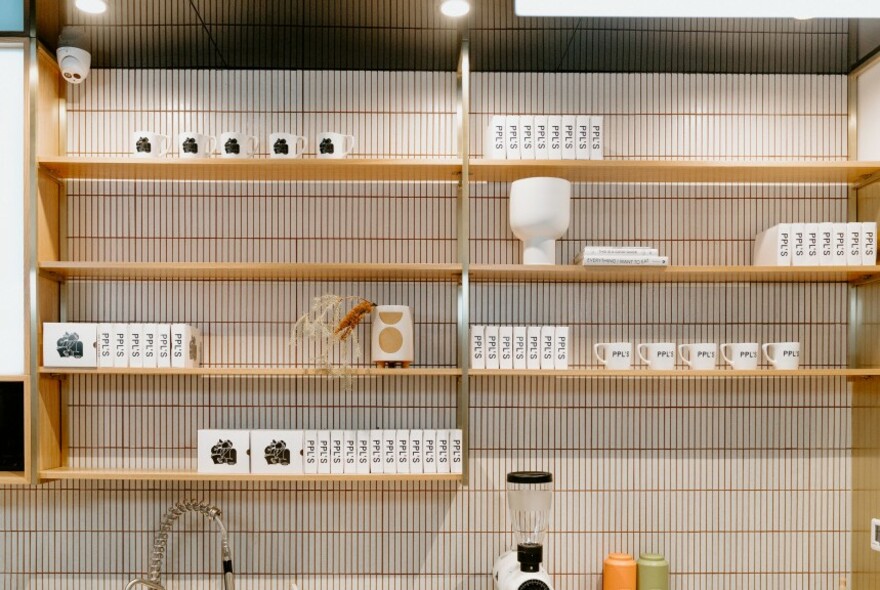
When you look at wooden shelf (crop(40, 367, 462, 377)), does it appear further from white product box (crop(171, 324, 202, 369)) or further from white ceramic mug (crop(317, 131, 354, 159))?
white ceramic mug (crop(317, 131, 354, 159))

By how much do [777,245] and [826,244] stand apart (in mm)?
147

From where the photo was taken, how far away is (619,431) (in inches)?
115

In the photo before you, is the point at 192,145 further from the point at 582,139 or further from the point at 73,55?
the point at 582,139

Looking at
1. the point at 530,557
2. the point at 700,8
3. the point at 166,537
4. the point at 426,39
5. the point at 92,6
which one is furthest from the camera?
the point at 166,537

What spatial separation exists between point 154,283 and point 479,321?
3.59 feet

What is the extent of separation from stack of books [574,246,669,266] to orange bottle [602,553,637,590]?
3.21 feet

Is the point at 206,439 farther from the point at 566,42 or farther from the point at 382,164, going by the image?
the point at 566,42

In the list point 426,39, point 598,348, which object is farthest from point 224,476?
point 426,39

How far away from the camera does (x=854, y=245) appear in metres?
2.67

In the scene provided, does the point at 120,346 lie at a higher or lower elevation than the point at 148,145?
lower

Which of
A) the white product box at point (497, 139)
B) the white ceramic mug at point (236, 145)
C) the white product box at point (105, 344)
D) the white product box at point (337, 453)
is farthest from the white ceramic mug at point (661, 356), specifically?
the white product box at point (105, 344)

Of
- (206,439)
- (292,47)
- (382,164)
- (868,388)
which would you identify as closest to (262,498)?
(206,439)

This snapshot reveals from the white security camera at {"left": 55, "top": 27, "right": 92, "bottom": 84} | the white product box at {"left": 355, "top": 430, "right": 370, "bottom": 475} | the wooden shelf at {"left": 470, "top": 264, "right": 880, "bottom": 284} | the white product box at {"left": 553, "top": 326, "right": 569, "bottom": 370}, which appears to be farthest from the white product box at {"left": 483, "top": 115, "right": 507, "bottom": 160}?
the white security camera at {"left": 55, "top": 27, "right": 92, "bottom": 84}

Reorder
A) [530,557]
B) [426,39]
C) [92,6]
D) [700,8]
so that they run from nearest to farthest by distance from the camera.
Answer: [700,8]
[92,6]
[530,557]
[426,39]
